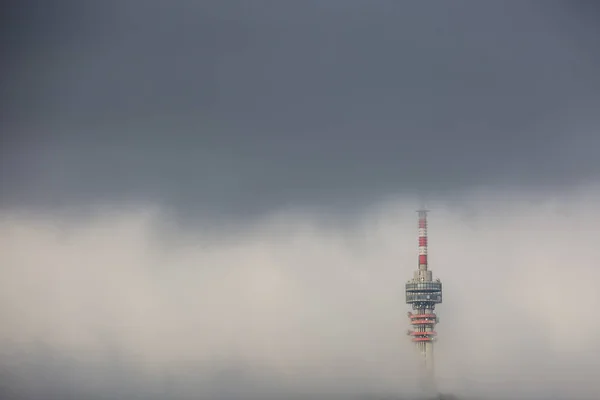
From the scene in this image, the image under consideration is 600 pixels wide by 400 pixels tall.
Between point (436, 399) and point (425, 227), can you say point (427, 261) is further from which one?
point (436, 399)

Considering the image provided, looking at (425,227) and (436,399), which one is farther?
(425,227)

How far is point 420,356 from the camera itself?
652 ft

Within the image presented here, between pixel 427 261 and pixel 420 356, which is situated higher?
pixel 427 261

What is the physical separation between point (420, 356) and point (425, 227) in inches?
1348

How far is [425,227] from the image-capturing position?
19212 centimetres

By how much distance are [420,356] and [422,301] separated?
46.4 ft

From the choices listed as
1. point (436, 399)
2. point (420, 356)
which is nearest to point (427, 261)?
point (420, 356)

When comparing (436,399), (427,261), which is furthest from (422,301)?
(436,399)

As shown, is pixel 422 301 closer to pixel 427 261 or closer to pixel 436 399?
pixel 427 261

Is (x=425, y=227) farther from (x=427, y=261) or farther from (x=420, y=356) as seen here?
(x=420, y=356)

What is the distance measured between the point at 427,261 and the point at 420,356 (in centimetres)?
2466

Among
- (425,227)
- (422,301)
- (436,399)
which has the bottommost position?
(436,399)

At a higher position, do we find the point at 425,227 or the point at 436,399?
the point at 425,227

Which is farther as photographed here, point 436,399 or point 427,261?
point 427,261
